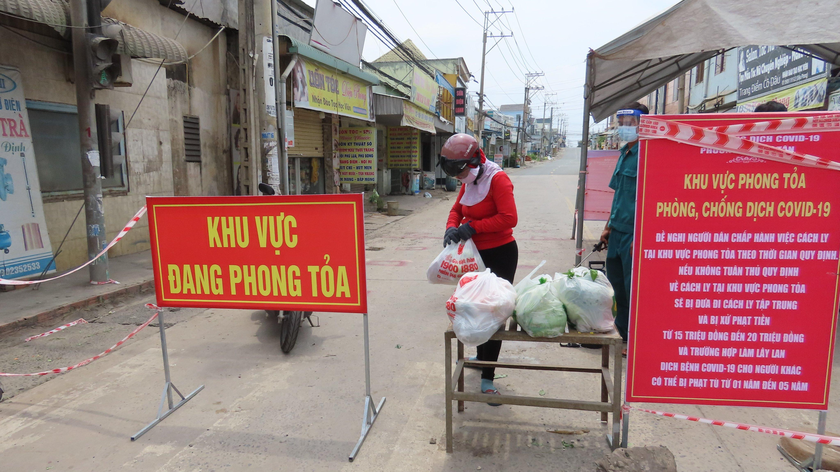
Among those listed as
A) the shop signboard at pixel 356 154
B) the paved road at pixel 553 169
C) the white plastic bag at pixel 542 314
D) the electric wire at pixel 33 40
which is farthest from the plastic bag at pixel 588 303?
the paved road at pixel 553 169

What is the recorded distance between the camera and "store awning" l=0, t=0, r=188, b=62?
5.22m

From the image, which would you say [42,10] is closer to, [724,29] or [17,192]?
[17,192]

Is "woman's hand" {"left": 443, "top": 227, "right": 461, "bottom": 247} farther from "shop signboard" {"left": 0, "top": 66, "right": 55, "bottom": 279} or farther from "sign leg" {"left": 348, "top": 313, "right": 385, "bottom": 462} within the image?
"shop signboard" {"left": 0, "top": 66, "right": 55, "bottom": 279}

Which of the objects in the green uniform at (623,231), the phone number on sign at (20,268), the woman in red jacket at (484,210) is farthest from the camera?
the phone number on sign at (20,268)

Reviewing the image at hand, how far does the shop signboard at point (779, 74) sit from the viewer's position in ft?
27.0

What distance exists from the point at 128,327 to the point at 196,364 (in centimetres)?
162

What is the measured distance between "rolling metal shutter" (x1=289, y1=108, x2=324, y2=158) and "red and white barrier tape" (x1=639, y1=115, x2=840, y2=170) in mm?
11220

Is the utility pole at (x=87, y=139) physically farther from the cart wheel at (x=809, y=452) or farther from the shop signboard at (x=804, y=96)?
the shop signboard at (x=804, y=96)

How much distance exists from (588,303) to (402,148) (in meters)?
18.7

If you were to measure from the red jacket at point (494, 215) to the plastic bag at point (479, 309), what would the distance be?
0.77 meters

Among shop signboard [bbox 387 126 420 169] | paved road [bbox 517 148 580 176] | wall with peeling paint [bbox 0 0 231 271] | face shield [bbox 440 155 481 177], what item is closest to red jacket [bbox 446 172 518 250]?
face shield [bbox 440 155 481 177]

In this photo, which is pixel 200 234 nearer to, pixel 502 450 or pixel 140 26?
pixel 502 450

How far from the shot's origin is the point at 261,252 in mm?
3164

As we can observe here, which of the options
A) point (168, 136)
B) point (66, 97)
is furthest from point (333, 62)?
point (66, 97)
